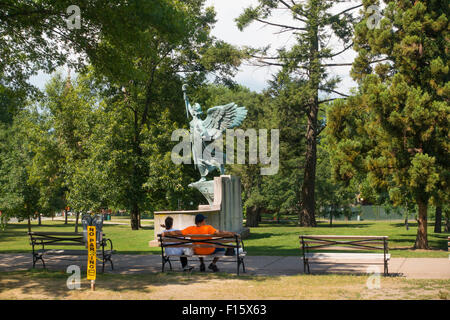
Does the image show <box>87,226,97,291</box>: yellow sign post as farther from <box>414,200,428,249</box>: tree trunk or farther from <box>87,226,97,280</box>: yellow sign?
<box>414,200,428,249</box>: tree trunk

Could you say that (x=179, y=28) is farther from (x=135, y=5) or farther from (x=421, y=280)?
(x=421, y=280)

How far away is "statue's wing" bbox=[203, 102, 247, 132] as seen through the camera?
20.0m

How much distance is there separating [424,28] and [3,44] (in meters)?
12.8

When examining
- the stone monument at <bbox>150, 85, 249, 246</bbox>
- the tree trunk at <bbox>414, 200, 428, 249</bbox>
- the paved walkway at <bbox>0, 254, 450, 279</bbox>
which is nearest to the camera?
the paved walkway at <bbox>0, 254, 450, 279</bbox>

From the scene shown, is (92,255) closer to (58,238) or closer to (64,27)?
(58,238)

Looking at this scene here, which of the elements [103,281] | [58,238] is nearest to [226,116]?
[58,238]

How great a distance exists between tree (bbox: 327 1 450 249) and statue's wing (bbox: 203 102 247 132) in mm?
4780

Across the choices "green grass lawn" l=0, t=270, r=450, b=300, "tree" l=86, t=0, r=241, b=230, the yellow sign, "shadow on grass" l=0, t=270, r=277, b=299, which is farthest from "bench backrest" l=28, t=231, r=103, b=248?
"tree" l=86, t=0, r=241, b=230

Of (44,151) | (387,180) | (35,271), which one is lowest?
(35,271)

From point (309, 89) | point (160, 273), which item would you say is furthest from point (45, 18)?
point (309, 89)

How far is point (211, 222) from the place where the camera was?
58.2ft

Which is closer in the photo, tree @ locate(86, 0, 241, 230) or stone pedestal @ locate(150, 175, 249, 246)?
stone pedestal @ locate(150, 175, 249, 246)

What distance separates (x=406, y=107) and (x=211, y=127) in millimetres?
8541

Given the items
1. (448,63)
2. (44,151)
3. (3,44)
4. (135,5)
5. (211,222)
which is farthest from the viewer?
(44,151)
